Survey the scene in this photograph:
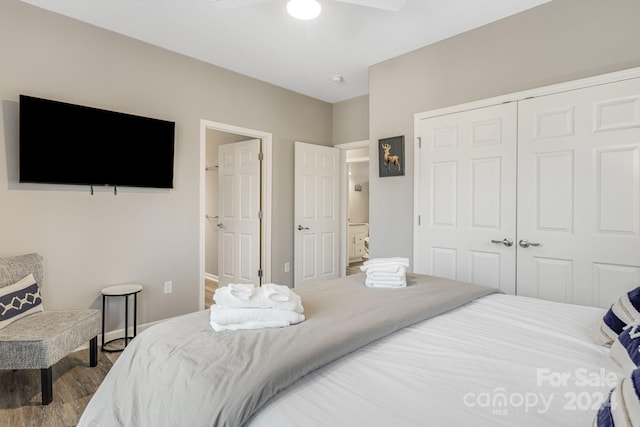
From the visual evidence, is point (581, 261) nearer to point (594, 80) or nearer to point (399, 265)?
point (594, 80)

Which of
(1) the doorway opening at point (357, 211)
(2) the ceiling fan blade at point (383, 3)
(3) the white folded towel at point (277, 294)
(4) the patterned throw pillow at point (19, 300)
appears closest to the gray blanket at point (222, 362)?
(3) the white folded towel at point (277, 294)

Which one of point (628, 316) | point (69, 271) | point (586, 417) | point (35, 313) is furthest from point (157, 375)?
point (69, 271)

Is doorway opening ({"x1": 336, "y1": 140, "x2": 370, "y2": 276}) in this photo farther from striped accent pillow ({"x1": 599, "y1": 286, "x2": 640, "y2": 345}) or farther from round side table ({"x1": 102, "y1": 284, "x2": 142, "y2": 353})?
striped accent pillow ({"x1": 599, "y1": 286, "x2": 640, "y2": 345})

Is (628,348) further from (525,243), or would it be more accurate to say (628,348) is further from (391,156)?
(391,156)

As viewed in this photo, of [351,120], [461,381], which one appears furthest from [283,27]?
[461,381]

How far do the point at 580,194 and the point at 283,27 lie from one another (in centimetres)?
263

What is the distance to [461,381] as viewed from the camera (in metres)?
0.98

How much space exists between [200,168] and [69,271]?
1449 millimetres

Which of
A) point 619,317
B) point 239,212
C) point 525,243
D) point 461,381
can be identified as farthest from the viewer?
point 239,212

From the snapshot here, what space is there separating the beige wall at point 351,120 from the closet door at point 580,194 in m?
2.15

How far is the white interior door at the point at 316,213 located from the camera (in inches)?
172

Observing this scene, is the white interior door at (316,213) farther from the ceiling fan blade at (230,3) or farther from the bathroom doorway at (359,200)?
the bathroom doorway at (359,200)

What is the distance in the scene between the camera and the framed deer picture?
11.0 ft

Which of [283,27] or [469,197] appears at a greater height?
[283,27]
